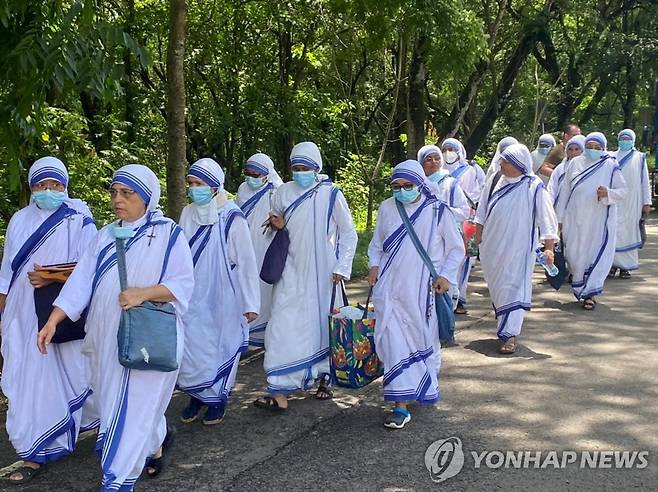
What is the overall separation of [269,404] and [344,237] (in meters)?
1.34

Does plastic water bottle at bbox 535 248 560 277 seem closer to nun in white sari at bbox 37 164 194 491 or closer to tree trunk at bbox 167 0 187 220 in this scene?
tree trunk at bbox 167 0 187 220

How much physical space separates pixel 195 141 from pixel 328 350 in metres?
14.5

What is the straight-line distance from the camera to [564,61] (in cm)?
2934

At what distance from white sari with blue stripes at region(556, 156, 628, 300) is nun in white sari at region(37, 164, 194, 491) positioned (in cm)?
631

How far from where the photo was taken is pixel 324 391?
21.4ft

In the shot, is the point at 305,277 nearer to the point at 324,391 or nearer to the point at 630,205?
the point at 324,391

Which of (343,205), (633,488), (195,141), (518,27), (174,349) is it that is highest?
(518,27)

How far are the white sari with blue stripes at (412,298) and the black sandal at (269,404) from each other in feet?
2.78

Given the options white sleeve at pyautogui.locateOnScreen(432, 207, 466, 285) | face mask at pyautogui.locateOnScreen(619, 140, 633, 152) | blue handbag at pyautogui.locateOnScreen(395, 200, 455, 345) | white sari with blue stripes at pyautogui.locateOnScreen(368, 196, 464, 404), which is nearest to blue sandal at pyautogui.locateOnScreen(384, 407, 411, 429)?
white sari with blue stripes at pyautogui.locateOnScreen(368, 196, 464, 404)

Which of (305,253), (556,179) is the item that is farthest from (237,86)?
(305,253)

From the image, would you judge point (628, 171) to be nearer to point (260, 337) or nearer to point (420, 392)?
point (260, 337)

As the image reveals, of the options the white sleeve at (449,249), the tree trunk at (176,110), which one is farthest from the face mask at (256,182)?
the white sleeve at (449,249)

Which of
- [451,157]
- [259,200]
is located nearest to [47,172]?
[259,200]

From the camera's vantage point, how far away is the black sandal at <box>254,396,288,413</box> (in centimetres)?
618
